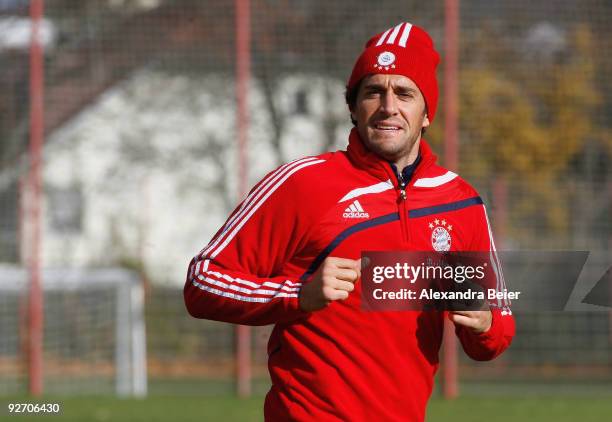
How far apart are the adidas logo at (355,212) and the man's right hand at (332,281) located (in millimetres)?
326

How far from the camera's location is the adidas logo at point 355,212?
143 inches

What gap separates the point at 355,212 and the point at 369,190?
10 centimetres

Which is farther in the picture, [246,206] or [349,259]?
[246,206]

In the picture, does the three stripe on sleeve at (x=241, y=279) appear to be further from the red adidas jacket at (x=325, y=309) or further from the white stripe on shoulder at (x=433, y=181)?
the white stripe on shoulder at (x=433, y=181)

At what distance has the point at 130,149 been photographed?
11.1 m

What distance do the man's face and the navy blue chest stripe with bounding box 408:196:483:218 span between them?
0.16 m

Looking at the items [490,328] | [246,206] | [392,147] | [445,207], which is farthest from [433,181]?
[246,206]

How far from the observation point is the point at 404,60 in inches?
150

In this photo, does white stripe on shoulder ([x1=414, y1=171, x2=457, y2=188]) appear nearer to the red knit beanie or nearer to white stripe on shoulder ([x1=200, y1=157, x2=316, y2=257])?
the red knit beanie

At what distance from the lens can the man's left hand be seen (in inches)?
135

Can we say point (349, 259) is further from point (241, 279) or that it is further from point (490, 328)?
point (490, 328)

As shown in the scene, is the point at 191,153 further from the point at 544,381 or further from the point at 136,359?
the point at 544,381

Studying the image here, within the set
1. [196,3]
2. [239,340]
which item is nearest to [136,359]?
[239,340]

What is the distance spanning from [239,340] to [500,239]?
2.52 metres
